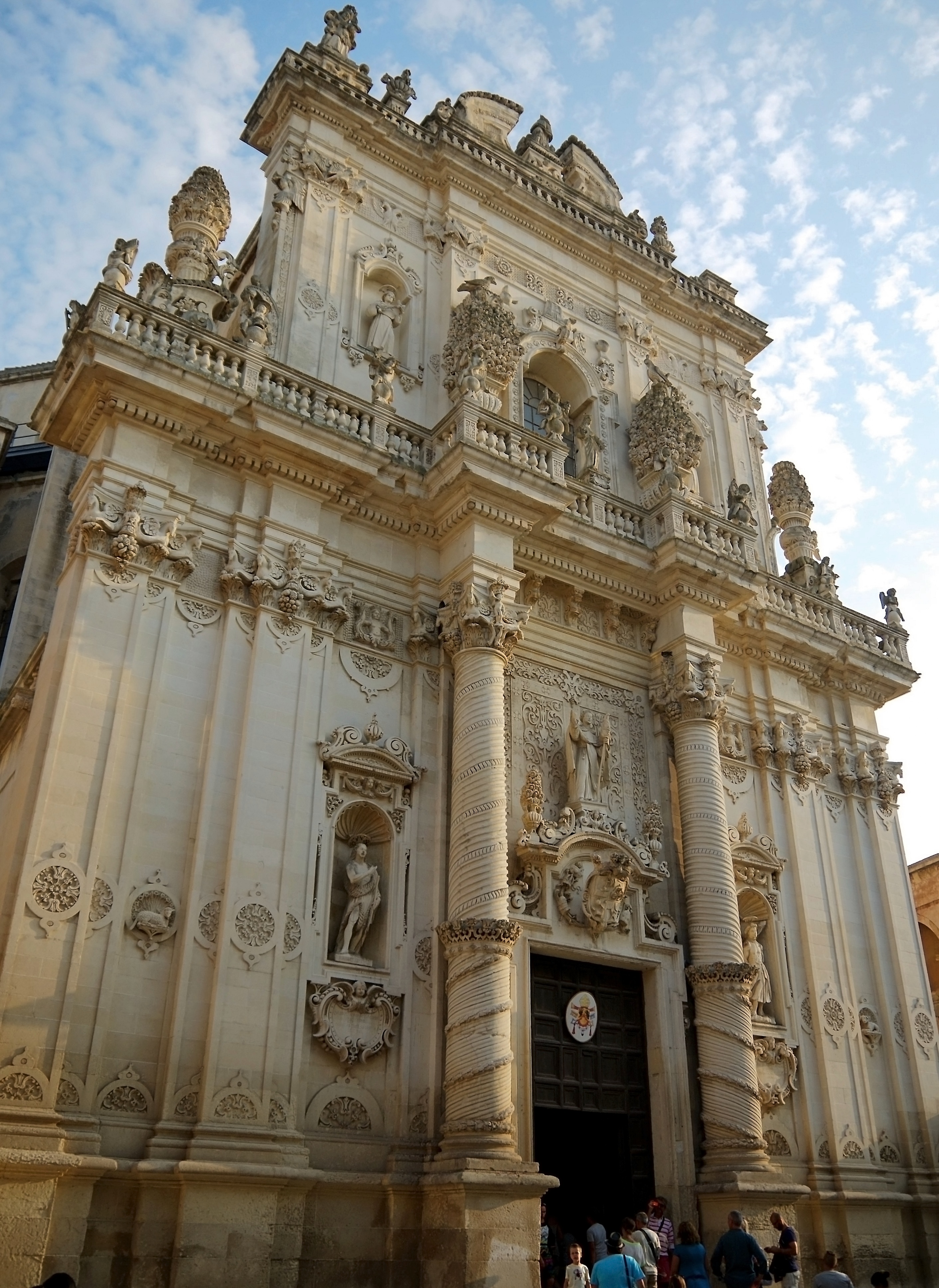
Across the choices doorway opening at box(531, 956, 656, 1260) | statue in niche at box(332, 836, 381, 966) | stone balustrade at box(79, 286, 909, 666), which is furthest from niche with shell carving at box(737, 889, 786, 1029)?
statue in niche at box(332, 836, 381, 966)

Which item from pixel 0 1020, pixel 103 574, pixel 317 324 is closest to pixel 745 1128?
pixel 0 1020

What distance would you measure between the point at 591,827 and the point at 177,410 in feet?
23.8

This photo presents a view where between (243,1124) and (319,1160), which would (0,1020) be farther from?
(319,1160)

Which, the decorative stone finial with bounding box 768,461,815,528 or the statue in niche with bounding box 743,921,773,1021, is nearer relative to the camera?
the statue in niche with bounding box 743,921,773,1021

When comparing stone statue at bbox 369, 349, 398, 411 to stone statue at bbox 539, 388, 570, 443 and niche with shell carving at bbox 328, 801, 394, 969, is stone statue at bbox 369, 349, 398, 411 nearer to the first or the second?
stone statue at bbox 539, 388, 570, 443

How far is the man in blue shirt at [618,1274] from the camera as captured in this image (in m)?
9.40

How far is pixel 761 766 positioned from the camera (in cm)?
1725

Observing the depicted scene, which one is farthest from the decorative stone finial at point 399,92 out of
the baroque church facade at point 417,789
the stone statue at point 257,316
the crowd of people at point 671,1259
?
the crowd of people at point 671,1259

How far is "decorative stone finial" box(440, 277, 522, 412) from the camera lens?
15531 mm

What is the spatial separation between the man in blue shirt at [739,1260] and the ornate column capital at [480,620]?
6.73 meters

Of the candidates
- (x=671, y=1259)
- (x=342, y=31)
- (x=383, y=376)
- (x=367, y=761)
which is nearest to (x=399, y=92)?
(x=342, y=31)

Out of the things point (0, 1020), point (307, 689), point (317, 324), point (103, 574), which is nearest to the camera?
point (0, 1020)

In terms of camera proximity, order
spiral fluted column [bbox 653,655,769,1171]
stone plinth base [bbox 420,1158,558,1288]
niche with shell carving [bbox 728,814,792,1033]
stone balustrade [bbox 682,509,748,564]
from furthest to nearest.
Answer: stone balustrade [bbox 682,509,748,564], niche with shell carving [bbox 728,814,792,1033], spiral fluted column [bbox 653,655,769,1171], stone plinth base [bbox 420,1158,558,1288]

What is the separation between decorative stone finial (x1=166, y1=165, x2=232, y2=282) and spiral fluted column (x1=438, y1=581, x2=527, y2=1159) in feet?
19.8
